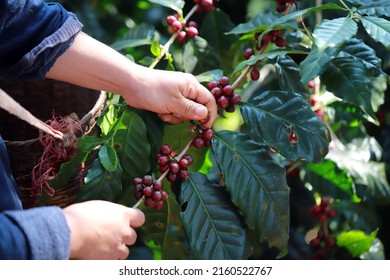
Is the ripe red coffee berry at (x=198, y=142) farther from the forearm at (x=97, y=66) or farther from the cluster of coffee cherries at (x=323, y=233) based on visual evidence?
the cluster of coffee cherries at (x=323, y=233)

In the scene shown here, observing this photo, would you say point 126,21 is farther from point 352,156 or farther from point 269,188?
point 269,188

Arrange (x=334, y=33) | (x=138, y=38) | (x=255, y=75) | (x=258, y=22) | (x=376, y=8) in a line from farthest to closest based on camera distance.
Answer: (x=138, y=38)
(x=258, y=22)
(x=255, y=75)
(x=376, y=8)
(x=334, y=33)

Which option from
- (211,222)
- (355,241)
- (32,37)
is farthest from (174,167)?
(355,241)

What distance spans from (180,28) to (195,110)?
32cm

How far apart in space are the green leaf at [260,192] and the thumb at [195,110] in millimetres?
78

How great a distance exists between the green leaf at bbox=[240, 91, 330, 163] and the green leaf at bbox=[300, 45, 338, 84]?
0.12 meters

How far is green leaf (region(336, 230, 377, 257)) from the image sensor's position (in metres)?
1.43

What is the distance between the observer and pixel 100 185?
3.67 feet

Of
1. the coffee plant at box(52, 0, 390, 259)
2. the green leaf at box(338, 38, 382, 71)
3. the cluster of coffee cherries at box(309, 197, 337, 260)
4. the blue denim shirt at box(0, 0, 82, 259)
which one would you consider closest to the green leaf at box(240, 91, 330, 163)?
the coffee plant at box(52, 0, 390, 259)

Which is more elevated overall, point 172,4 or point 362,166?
point 172,4

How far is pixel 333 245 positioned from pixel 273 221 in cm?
44

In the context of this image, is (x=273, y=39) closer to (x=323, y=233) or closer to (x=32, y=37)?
(x=32, y=37)
